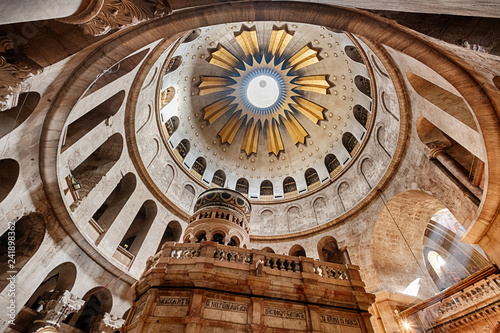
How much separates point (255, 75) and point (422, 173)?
634 inches

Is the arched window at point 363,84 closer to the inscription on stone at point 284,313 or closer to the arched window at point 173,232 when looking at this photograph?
the inscription on stone at point 284,313

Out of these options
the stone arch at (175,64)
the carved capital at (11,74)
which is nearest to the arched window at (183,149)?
the stone arch at (175,64)

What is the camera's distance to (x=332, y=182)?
59.1 feet

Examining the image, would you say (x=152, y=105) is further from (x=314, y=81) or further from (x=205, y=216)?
(x=314, y=81)

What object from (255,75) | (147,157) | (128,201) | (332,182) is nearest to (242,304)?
(128,201)

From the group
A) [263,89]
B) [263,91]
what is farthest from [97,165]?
[263,89]

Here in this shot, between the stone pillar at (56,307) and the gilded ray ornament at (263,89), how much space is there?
16.2m

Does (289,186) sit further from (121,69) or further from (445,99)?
(121,69)

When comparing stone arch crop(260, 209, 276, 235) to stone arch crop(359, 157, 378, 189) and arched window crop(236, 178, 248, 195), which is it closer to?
arched window crop(236, 178, 248, 195)

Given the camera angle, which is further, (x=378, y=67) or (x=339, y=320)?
(x=378, y=67)

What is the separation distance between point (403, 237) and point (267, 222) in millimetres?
9446

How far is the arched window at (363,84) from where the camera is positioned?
16020mm

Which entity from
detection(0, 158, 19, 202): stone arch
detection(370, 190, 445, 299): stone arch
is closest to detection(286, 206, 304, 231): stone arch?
detection(370, 190, 445, 299): stone arch

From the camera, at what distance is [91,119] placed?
11.6 meters
